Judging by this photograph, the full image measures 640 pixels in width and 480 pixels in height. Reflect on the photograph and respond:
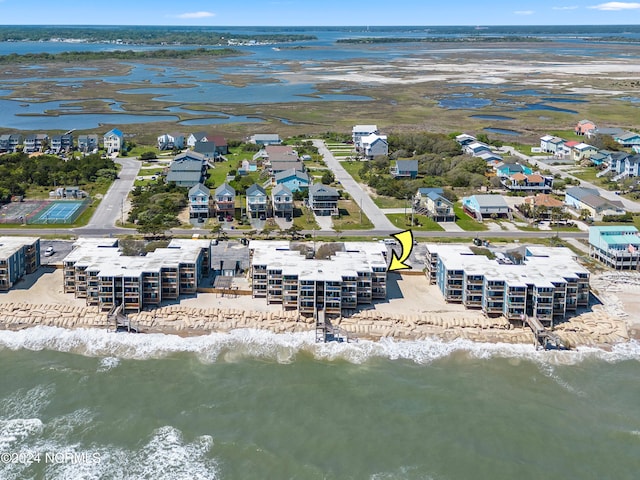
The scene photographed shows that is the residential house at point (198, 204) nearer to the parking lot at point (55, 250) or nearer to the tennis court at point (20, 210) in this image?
the parking lot at point (55, 250)

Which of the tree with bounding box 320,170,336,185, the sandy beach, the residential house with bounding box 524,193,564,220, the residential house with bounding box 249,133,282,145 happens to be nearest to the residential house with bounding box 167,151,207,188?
the tree with bounding box 320,170,336,185

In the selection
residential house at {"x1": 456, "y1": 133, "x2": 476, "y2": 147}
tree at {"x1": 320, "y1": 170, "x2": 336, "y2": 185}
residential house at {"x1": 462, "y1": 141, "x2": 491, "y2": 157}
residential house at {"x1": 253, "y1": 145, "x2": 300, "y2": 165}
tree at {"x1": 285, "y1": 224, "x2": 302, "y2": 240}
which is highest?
residential house at {"x1": 456, "y1": 133, "x2": 476, "y2": 147}

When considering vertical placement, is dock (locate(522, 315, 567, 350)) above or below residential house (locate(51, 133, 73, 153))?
below

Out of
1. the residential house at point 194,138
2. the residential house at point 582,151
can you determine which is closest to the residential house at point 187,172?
the residential house at point 194,138

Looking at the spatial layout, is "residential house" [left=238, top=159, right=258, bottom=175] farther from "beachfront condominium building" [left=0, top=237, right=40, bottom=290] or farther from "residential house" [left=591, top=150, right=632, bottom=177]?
"residential house" [left=591, top=150, right=632, bottom=177]

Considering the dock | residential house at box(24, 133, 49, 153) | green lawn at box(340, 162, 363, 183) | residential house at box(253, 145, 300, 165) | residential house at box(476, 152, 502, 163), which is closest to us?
the dock

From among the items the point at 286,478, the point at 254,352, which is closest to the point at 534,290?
the point at 254,352
